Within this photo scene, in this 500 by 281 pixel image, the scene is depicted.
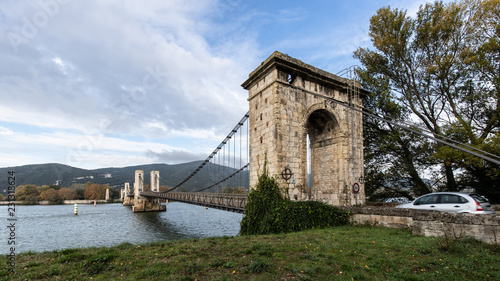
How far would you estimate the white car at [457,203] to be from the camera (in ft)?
21.5

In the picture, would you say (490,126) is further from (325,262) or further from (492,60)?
(325,262)

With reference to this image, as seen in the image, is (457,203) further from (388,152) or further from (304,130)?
(388,152)

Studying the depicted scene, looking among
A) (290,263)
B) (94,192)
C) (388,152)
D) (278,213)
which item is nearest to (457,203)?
(278,213)

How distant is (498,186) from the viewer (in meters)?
11.2

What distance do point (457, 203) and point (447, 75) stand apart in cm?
797

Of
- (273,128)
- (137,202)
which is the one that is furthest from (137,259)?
(137,202)

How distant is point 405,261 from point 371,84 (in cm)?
1129

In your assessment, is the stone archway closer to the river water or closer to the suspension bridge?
the suspension bridge

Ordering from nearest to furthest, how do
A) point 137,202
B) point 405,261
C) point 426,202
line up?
point 405,261 < point 426,202 < point 137,202

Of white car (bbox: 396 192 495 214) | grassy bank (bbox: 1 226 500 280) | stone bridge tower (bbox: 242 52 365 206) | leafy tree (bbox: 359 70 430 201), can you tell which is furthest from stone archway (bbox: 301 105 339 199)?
grassy bank (bbox: 1 226 500 280)

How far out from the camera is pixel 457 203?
6.88 metres

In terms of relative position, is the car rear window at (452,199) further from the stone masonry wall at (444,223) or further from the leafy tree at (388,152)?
→ the leafy tree at (388,152)

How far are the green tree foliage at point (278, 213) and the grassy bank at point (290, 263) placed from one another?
312 centimetres

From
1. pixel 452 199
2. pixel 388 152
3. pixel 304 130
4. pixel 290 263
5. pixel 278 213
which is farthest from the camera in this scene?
pixel 388 152
